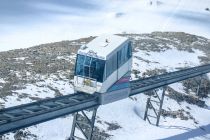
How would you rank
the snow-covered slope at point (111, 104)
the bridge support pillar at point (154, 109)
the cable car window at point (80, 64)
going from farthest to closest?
the bridge support pillar at point (154, 109) < the snow-covered slope at point (111, 104) < the cable car window at point (80, 64)

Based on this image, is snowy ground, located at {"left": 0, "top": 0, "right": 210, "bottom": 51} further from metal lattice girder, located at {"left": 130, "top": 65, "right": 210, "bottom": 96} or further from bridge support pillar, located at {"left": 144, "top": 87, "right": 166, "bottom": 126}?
metal lattice girder, located at {"left": 130, "top": 65, "right": 210, "bottom": 96}

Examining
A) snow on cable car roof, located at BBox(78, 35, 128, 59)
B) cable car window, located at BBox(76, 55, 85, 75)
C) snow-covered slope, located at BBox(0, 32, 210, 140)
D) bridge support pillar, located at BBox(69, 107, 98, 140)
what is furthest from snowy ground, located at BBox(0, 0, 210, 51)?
cable car window, located at BBox(76, 55, 85, 75)

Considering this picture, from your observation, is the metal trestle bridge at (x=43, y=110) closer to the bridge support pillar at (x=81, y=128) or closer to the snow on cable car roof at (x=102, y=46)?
the bridge support pillar at (x=81, y=128)

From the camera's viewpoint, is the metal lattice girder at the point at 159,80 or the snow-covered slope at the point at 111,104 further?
the metal lattice girder at the point at 159,80

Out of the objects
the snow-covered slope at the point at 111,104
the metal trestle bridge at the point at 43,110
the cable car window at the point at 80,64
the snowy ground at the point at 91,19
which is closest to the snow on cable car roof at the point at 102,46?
the cable car window at the point at 80,64

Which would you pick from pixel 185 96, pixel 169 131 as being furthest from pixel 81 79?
pixel 185 96

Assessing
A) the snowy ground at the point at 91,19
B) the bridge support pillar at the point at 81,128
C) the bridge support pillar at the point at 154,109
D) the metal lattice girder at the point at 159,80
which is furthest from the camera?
the snowy ground at the point at 91,19

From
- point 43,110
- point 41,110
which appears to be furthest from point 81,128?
point 43,110
